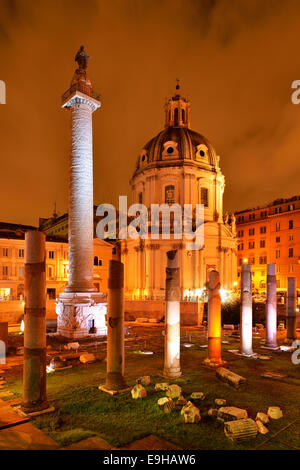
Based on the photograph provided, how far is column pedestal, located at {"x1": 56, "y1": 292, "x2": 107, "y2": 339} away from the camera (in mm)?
23734

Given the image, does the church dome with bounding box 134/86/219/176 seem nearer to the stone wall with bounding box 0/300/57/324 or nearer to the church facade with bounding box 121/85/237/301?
the church facade with bounding box 121/85/237/301

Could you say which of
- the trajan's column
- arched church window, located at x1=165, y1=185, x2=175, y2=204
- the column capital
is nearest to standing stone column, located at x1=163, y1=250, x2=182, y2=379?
the trajan's column

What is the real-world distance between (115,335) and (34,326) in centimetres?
295

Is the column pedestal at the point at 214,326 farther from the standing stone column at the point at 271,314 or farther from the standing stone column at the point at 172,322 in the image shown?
the standing stone column at the point at 271,314

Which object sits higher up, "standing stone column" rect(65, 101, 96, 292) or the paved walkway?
"standing stone column" rect(65, 101, 96, 292)

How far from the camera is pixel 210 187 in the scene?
159 ft

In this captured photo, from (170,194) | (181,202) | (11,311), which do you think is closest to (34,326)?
(11,311)

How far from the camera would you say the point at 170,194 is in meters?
47.3

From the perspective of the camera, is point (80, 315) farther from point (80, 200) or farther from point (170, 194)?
point (170, 194)

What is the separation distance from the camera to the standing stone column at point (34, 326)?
422 inches

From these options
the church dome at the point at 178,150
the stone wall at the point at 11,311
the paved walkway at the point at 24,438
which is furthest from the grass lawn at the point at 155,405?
the church dome at the point at 178,150

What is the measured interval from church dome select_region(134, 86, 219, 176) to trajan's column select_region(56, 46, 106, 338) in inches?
895
